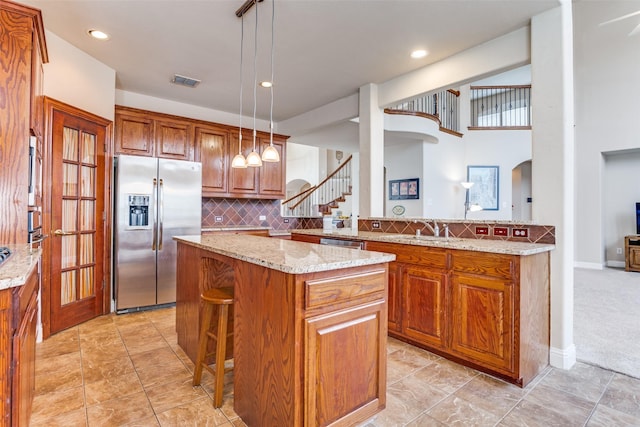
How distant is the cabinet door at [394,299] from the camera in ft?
9.49

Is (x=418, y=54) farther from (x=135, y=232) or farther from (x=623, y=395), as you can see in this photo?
(x=135, y=232)

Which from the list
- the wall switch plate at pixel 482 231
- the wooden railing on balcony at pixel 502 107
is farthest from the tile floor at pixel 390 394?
the wooden railing on balcony at pixel 502 107

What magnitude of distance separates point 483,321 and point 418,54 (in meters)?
2.60

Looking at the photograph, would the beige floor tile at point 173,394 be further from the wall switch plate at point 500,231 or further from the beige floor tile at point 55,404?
the wall switch plate at point 500,231

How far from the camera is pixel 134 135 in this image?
4.09 meters

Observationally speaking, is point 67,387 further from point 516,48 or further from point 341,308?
point 516,48

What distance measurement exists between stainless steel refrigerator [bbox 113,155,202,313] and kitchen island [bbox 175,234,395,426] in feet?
7.83

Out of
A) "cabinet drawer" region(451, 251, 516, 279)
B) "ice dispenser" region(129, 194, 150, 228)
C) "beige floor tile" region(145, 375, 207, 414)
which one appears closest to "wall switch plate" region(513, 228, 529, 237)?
"cabinet drawer" region(451, 251, 516, 279)

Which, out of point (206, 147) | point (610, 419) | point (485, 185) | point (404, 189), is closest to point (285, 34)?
point (206, 147)

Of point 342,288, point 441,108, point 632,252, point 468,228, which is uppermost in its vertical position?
point 441,108

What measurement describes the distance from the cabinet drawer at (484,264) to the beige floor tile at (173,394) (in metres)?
1.99

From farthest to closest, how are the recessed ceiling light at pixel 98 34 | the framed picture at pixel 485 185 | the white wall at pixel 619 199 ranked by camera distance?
the framed picture at pixel 485 185 < the white wall at pixel 619 199 < the recessed ceiling light at pixel 98 34

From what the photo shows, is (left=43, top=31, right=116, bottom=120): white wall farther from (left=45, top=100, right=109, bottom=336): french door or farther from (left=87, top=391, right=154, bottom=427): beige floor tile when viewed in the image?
(left=87, top=391, right=154, bottom=427): beige floor tile

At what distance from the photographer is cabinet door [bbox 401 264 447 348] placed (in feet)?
8.50
